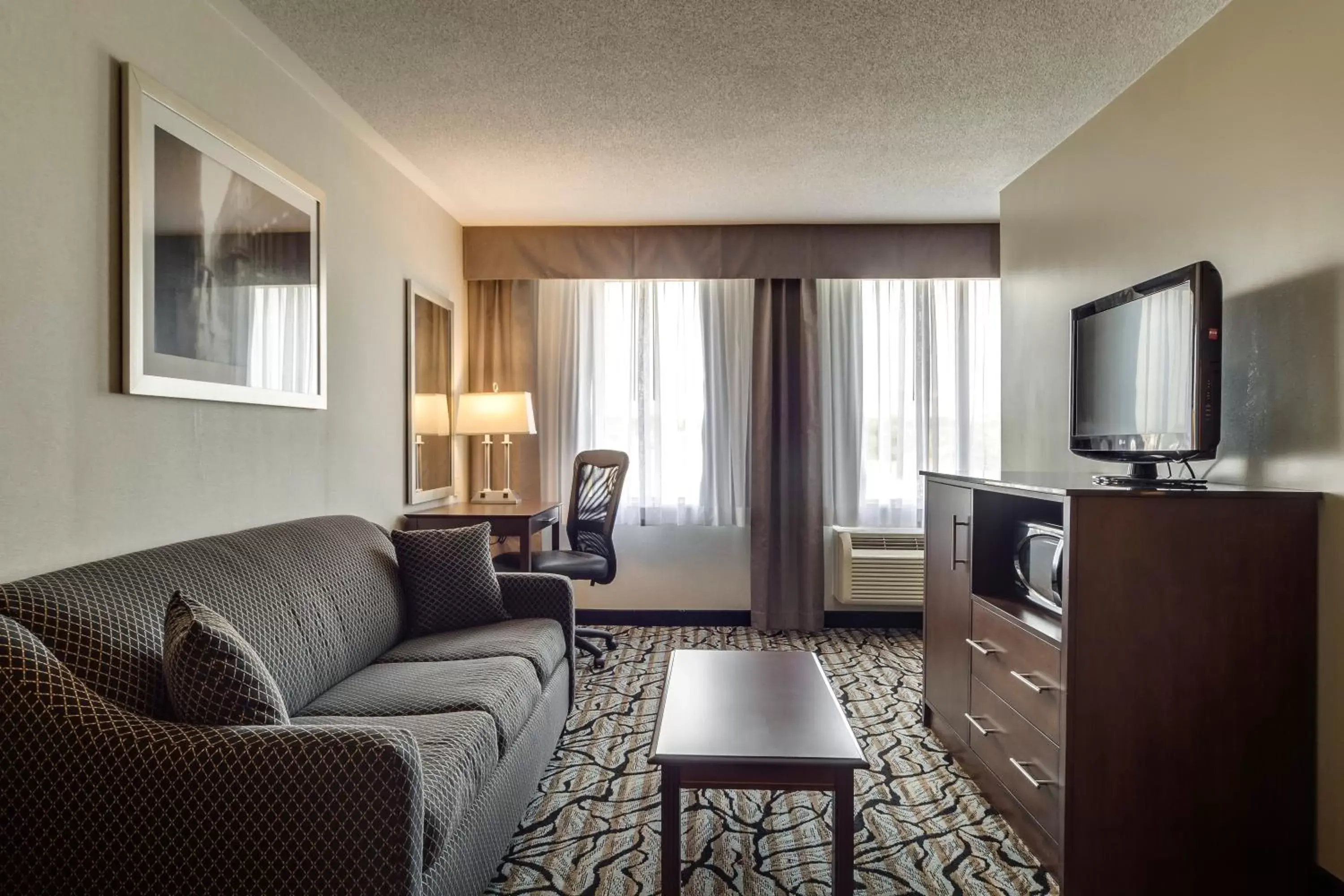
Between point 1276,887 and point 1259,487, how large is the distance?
100 centimetres

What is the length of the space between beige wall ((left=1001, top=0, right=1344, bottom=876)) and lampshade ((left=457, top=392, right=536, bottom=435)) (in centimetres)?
282

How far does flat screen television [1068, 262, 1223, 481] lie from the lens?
201 centimetres

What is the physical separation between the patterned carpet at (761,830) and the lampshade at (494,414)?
169cm

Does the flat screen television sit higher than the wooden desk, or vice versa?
the flat screen television

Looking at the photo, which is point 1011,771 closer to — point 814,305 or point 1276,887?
point 1276,887

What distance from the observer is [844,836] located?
1.80m

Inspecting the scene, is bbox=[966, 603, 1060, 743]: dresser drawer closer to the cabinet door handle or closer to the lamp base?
the cabinet door handle

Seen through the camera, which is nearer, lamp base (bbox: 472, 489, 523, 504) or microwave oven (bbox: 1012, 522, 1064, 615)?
microwave oven (bbox: 1012, 522, 1064, 615)

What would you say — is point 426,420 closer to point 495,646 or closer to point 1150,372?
point 495,646

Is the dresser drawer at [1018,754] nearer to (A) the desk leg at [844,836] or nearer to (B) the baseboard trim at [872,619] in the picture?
(A) the desk leg at [844,836]

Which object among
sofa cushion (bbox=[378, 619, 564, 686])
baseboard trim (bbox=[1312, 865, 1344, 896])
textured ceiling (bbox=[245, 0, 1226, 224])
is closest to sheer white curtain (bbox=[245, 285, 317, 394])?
textured ceiling (bbox=[245, 0, 1226, 224])

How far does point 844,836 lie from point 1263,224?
6.52 ft

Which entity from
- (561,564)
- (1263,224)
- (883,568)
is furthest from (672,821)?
(883,568)

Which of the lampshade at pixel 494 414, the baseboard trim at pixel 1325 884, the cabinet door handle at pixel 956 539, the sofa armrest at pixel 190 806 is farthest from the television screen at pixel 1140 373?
the lampshade at pixel 494 414
